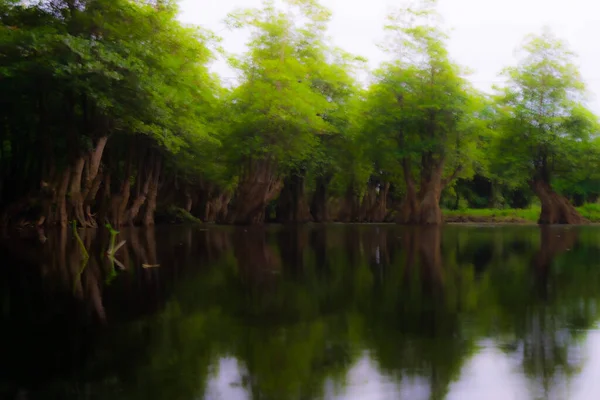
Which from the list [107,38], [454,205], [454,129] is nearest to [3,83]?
[107,38]

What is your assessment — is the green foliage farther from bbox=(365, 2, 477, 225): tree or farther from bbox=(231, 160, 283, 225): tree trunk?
bbox=(231, 160, 283, 225): tree trunk

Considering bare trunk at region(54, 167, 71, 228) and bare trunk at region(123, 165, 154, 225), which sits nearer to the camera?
bare trunk at region(54, 167, 71, 228)

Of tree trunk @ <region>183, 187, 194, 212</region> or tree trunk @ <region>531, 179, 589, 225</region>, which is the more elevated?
tree trunk @ <region>183, 187, 194, 212</region>

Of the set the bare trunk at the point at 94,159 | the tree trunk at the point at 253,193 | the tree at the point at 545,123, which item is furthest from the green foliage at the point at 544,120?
the bare trunk at the point at 94,159

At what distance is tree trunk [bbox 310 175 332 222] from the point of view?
56.6 meters

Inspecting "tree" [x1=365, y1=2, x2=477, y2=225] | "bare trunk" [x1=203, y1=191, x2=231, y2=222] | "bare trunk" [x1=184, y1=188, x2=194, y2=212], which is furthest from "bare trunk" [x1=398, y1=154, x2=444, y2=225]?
"bare trunk" [x1=184, y1=188, x2=194, y2=212]

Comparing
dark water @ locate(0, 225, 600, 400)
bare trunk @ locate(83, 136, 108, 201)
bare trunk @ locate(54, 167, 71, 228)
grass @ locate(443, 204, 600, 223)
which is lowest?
dark water @ locate(0, 225, 600, 400)

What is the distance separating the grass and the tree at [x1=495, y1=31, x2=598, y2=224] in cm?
671

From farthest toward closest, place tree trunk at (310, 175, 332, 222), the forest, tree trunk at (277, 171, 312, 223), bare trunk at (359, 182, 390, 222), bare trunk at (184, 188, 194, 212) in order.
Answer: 1. bare trunk at (359, 182, 390, 222)
2. tree trunk at (310, 175, 332, 222)
3. bare trunk at (184, 188, 194, 212)
4. tree trunk at (277, 171, 312, 223)
5. the forest

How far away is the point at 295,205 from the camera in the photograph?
53625mm

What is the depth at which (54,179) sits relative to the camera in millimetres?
28094

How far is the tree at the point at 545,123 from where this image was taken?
Result: 160ft

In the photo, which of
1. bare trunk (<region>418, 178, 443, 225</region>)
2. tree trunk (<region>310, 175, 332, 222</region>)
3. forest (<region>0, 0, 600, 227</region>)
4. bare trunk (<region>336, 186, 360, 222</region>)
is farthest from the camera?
bare trunk (<region>336, 186, 360, 222</region>)

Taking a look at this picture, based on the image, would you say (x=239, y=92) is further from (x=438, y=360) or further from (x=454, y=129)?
(x=438, y=360)
